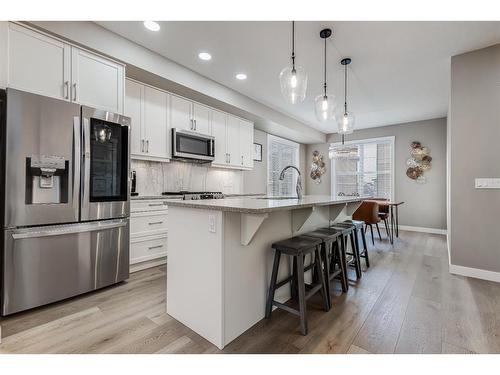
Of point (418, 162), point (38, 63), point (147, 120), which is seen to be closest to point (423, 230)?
point (418, 162)

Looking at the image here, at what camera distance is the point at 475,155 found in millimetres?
2826

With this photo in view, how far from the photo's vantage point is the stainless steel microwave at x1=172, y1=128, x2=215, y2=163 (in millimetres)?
3457

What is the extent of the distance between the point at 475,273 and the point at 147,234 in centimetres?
389

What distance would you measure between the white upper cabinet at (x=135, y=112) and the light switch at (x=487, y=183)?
4.03 m

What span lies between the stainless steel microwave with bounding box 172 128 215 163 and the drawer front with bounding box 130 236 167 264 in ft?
3.91

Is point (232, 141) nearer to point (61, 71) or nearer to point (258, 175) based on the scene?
point (258, 175)

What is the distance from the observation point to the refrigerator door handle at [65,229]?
1938mm

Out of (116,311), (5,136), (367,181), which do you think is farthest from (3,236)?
(367,181)

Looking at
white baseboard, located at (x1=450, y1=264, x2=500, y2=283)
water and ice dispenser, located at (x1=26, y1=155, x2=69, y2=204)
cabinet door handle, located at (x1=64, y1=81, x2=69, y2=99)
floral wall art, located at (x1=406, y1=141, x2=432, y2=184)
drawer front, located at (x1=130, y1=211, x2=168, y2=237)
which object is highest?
cabinet door handle, located at (x1=64, y1=81, x2=69, y2=99)

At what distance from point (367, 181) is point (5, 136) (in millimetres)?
6786

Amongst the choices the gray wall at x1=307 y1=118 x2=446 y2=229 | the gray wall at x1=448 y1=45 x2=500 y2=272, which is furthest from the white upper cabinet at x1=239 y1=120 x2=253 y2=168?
the gray wall at x1=307 y1=118 x2=446 y2=229

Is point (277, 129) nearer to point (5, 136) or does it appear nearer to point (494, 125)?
point (494, 125)

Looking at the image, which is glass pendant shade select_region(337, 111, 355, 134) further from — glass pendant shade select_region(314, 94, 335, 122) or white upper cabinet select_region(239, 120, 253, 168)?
white upper cabinet select_region(239, 120, 253, 168)

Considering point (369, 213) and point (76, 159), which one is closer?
point (76, 159)
